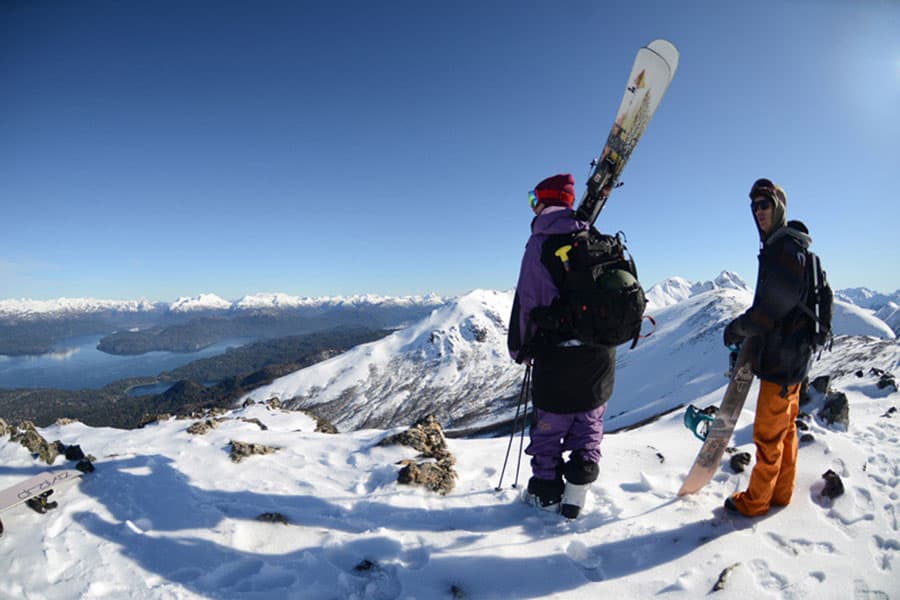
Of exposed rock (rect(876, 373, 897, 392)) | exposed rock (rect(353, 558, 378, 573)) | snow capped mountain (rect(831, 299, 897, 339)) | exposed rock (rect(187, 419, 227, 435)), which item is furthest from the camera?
snow capped mountain (rect(831, 299, 897, 339))

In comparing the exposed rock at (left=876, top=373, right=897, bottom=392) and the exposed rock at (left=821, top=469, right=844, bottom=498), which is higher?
the exposed rock at (left=821, top=469, right=844, bottom=498)

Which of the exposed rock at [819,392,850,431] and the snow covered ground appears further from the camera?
the exposed rock at [819,392,850,431]

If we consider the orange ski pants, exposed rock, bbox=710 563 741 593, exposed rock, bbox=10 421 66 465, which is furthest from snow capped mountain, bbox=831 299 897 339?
exposed rock, bbox=10 421 66 465

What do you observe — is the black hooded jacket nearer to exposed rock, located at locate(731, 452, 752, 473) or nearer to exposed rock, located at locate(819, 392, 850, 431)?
exposed rock, located at locate(731, 452, 752, 473)

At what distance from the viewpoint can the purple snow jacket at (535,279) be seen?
409 cm

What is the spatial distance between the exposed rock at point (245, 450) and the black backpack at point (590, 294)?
19.2 ft

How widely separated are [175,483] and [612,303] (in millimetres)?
6690

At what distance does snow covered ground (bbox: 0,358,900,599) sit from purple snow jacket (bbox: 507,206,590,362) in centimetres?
214

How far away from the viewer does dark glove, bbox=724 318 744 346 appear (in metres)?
4.34

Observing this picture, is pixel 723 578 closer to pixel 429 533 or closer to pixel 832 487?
pixel 832 487

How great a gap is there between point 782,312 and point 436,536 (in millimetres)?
4483

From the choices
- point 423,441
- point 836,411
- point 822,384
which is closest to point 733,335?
point 423,441

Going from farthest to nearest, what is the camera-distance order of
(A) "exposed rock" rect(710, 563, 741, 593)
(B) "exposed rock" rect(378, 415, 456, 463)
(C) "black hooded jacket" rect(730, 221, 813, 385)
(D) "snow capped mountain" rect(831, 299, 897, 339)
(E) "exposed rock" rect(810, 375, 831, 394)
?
1. (D) "snow capped mountain" rect(831, 299, 897, 339)
2. (E) "exposed rock" rect(810, 375, 831, 394)
3. (B) "exposed rock" rect(378, 415, 456, 463)
4. (C) "black hooded jacket" rect(730, 221, 813, 385)
5. (A) "exposed rock" rect(710, 563, 741, 593)

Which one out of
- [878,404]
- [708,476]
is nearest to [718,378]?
[878,404]
